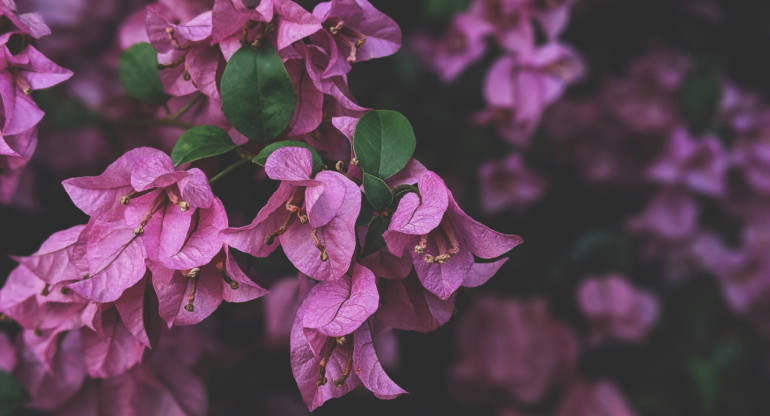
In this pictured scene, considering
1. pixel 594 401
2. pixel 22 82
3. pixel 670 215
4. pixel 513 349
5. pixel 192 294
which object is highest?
pixel 22 82

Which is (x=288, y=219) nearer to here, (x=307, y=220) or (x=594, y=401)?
(x=307, y=220)

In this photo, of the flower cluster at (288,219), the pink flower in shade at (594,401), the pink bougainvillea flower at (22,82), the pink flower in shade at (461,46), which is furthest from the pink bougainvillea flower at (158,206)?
the pink flower in shade at (594,401)

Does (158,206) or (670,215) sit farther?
(670,215)

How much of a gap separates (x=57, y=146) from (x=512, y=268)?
0.88 m

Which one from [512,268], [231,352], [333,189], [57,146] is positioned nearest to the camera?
[333,189]

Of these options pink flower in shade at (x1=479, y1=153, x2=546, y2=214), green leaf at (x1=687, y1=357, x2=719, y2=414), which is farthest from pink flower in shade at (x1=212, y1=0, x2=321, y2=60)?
green leaf at (x1=687, y1=357, x2=719, y2=414)

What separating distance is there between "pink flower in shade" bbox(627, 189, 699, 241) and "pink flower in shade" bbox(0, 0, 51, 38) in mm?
1166

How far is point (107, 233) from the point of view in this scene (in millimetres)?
562

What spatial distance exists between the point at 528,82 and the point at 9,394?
848 mm

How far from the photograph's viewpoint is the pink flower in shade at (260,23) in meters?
0.56

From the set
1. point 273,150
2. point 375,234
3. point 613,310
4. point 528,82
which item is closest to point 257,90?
point 273,150

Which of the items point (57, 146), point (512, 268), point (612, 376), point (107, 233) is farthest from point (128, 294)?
point (612, 376)

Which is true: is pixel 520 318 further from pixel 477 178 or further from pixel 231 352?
pixel 231 352

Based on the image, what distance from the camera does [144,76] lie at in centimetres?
74
